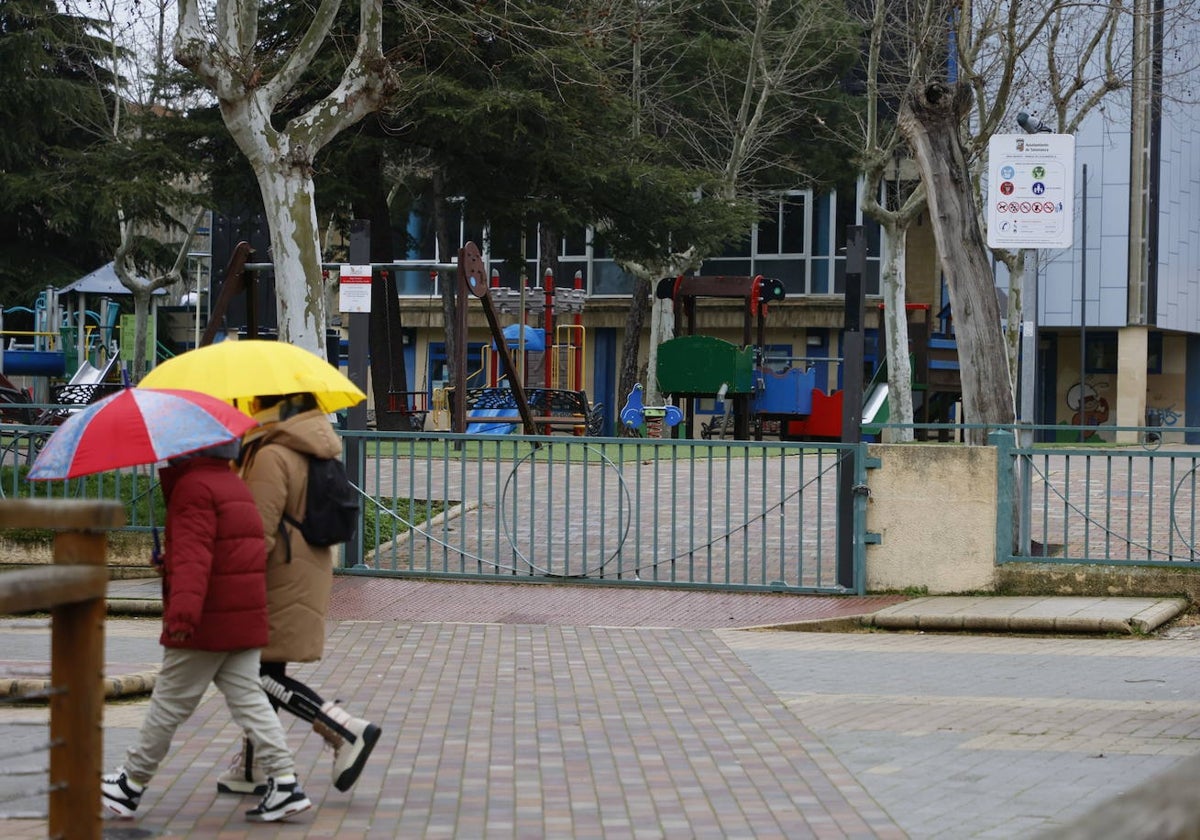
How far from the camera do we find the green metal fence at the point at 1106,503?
1233 cm

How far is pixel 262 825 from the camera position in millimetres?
6121

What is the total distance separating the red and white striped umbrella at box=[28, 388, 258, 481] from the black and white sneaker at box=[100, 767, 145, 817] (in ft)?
3.74

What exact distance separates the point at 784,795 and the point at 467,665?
148 inches

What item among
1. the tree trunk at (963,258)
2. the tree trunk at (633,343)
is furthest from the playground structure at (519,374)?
the tree trunk at (963,258)

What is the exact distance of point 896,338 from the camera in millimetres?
30844

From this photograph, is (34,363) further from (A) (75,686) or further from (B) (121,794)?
(A) (75,686)

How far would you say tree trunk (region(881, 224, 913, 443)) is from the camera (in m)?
30.2

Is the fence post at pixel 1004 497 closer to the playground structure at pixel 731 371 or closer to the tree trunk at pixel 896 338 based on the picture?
the playground structure at pixel 731 371

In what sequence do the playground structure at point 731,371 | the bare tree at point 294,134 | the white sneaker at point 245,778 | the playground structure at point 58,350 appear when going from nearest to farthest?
1. the white sneaker at point 245,778
2. the bare tree at point 294,134
3. the playground structure at point 731,371
4. the playground structure at point 58,350

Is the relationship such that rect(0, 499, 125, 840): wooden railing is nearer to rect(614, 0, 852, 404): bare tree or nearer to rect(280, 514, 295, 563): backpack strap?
rect(280, 514, 295, 563): backpack strap

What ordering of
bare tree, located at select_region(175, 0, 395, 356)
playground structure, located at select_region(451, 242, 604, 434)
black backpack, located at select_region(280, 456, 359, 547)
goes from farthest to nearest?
playground structure, located at select_region(451, 242, 604, 434)
bare tree, located at select_region(175, 0, 395, 356)
black backpack, located at select_region(280, 456, 359, 547)

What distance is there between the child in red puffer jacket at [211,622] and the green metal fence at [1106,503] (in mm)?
7604

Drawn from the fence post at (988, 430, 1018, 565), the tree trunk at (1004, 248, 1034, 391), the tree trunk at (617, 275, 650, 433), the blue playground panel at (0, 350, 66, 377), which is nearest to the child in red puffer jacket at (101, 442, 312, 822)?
the fence post at (988, 430, 1018, 565)

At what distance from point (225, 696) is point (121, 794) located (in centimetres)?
58
